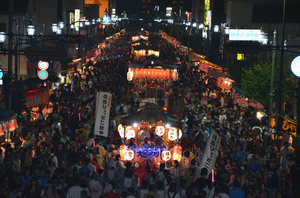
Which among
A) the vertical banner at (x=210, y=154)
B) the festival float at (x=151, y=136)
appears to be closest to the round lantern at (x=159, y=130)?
the festival float at (x=151, y=136)

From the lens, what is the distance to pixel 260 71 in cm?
2553

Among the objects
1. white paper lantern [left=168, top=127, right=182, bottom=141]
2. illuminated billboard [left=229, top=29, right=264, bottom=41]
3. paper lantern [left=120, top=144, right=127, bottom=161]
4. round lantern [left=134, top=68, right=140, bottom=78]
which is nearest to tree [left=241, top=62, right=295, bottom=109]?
white paper lantern [left=168, top=127, right=182, bottom=141]

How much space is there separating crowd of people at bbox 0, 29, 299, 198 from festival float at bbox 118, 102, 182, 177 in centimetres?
49

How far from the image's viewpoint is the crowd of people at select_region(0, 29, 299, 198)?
10.6 metres

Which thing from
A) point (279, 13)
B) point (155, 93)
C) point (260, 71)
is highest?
point (279, 13)

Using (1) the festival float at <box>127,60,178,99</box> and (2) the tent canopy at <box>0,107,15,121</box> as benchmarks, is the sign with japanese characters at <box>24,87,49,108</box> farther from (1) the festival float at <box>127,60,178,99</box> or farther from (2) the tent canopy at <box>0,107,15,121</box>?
(1) the festival float at <box>127,60,178,99</box>

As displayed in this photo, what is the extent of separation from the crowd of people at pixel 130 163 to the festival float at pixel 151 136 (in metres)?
0.49

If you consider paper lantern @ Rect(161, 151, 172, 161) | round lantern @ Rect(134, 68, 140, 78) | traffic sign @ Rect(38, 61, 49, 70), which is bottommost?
paper lantern @ Rect(161, 151, 172, 161)

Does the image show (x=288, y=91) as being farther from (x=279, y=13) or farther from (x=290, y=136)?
(x=279, y=13)

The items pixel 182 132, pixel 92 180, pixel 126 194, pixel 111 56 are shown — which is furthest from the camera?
pixel 111 56

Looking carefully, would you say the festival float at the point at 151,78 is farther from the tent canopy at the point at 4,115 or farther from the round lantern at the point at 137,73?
the tent canopy at the point at 4,115

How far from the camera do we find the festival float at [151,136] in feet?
51.3

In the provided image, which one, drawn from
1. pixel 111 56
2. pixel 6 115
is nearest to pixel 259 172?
pixel 6 115

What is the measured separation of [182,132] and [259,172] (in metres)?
7.23
